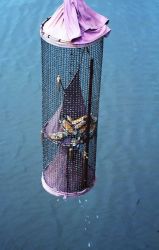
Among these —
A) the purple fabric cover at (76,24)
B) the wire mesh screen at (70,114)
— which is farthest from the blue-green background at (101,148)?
the purple fabric cover at (76,24)

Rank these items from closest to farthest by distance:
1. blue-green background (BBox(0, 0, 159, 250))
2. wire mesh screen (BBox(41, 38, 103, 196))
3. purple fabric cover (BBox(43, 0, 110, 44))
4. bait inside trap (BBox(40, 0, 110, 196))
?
1. purple fabric cover (BBox(43, 0, 110, 44))
2. bait inside trap (BBox(40, 0, 110, 196))
3. wire mesh screen (BBox(41, 38, 103, 196))
4. blue-green background (BBox(0, 0, 159, 250))

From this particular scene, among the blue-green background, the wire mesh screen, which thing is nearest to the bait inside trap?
the wire mesh screen

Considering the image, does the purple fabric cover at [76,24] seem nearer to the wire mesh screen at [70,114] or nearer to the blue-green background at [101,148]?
the wire mesh screen at [70,114]

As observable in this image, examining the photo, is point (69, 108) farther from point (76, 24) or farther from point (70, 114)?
point (76, 24)

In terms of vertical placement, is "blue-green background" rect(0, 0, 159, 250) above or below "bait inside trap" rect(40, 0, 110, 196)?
below

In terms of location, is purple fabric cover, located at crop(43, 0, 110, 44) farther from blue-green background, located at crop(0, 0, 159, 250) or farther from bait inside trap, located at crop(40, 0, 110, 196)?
blue-green background, located at crop(0, 0, 159, 250)

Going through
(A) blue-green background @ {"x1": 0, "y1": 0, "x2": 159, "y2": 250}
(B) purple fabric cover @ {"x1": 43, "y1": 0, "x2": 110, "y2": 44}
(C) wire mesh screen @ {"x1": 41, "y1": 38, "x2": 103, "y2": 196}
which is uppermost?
(B) purple fabric cover @ {"x1": 43, "y1": 0, "x2": 110, "y2": 44}

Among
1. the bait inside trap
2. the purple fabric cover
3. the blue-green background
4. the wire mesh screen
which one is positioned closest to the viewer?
the purple fabric cover

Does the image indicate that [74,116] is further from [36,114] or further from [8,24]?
[8,24]
